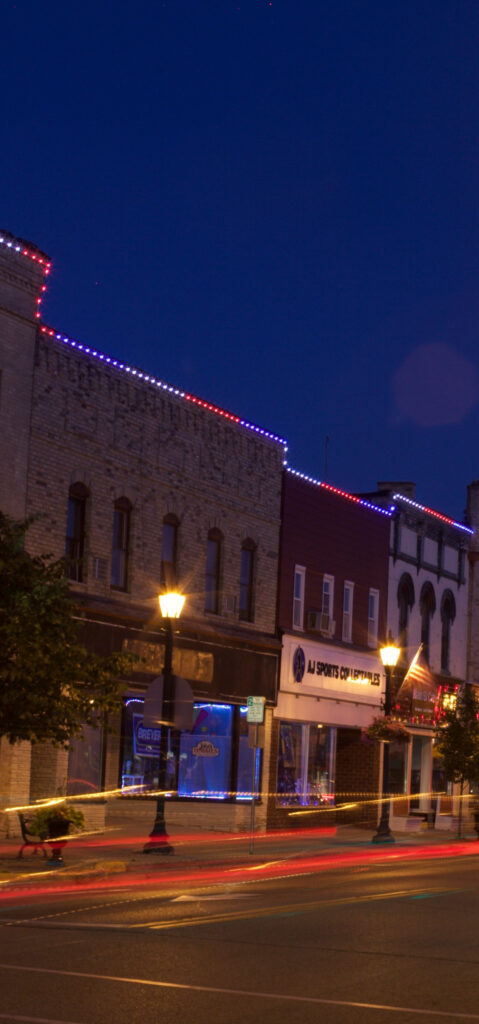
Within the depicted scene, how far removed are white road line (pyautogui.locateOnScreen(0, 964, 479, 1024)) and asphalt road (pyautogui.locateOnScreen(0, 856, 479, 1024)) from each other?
0.01 meters

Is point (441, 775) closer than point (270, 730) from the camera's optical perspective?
No

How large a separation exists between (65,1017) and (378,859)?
21382 mm

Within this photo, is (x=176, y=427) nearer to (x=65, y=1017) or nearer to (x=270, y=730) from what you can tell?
(x=270, y=730)

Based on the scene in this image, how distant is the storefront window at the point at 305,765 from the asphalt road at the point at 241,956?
17591 millimetres

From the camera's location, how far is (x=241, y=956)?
1320cm

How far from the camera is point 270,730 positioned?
37.9m

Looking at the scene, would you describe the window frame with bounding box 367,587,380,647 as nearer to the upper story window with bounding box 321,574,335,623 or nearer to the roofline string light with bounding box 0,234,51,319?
the upper story window with bounding box 321,574,335,623

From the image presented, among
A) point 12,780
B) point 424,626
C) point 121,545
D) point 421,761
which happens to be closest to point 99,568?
point 121,545

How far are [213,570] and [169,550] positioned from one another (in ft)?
6.95

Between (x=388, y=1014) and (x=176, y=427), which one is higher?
(x=176, y=427)

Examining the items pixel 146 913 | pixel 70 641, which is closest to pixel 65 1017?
pixel 146 913

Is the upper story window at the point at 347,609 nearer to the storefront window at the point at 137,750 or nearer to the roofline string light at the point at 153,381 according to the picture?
the roofline string light at the point at 153,381

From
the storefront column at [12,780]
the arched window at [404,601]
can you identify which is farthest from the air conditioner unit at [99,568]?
the arched window at [404,601]

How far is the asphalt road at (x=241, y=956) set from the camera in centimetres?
1032
